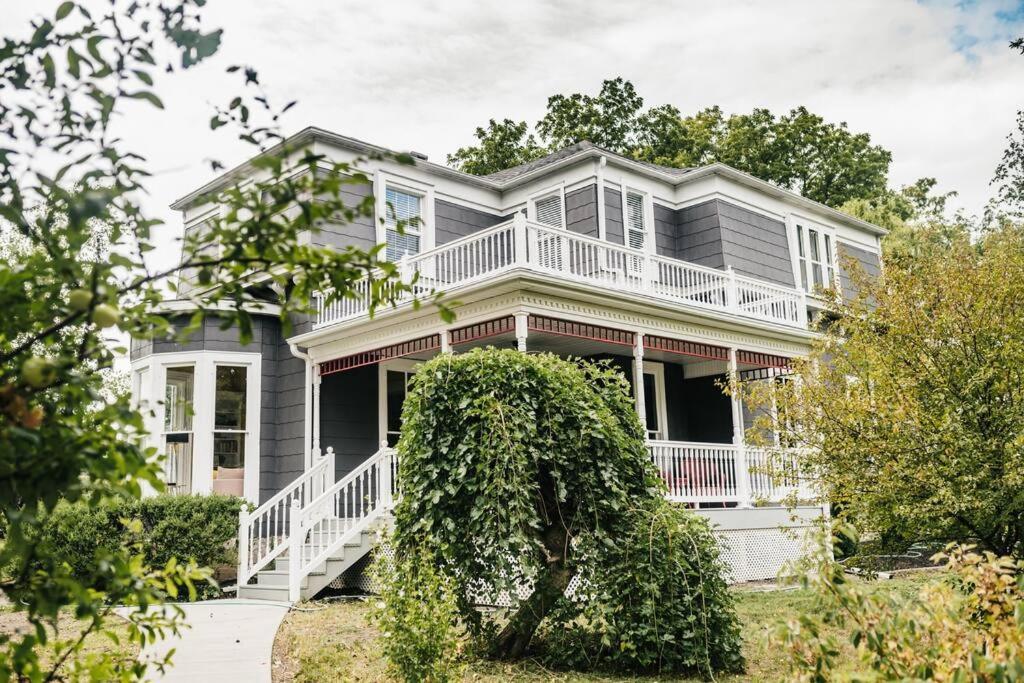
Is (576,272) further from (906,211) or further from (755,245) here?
(906,211)

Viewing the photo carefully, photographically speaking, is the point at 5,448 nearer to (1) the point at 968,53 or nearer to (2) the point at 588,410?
(2) the point at 588,410

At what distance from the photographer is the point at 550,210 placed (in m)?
18.9

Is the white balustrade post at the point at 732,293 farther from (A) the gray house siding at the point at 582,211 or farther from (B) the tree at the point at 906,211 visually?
(B) the tree at the point at 906,211

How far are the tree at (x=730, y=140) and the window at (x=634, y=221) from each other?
1637 cm

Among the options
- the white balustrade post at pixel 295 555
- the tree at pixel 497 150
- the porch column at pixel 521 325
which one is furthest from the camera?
the tree at pixel 497 150

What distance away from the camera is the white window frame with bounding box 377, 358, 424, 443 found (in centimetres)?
1662

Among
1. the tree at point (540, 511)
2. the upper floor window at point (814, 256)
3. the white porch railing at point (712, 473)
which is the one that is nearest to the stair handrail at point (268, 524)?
the tree at point (540, 511)

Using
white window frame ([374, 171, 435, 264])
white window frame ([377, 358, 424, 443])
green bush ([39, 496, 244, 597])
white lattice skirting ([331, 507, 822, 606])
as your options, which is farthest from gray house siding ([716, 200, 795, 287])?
green bush ([39, 496, 244, 597])

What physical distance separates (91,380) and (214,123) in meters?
0.69

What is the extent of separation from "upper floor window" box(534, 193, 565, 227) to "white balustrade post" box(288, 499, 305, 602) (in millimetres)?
9124

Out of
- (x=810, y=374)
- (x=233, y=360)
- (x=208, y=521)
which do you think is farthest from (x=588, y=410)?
(x=233, y=360)

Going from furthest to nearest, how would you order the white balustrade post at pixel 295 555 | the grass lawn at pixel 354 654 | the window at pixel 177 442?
1. the window at pixel 177 442
2. the white balustrade post at pixel 295 555
3. the grass lawn at pixel 354 654

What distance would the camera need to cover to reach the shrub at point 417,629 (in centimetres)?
619

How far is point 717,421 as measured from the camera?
19.0 m
